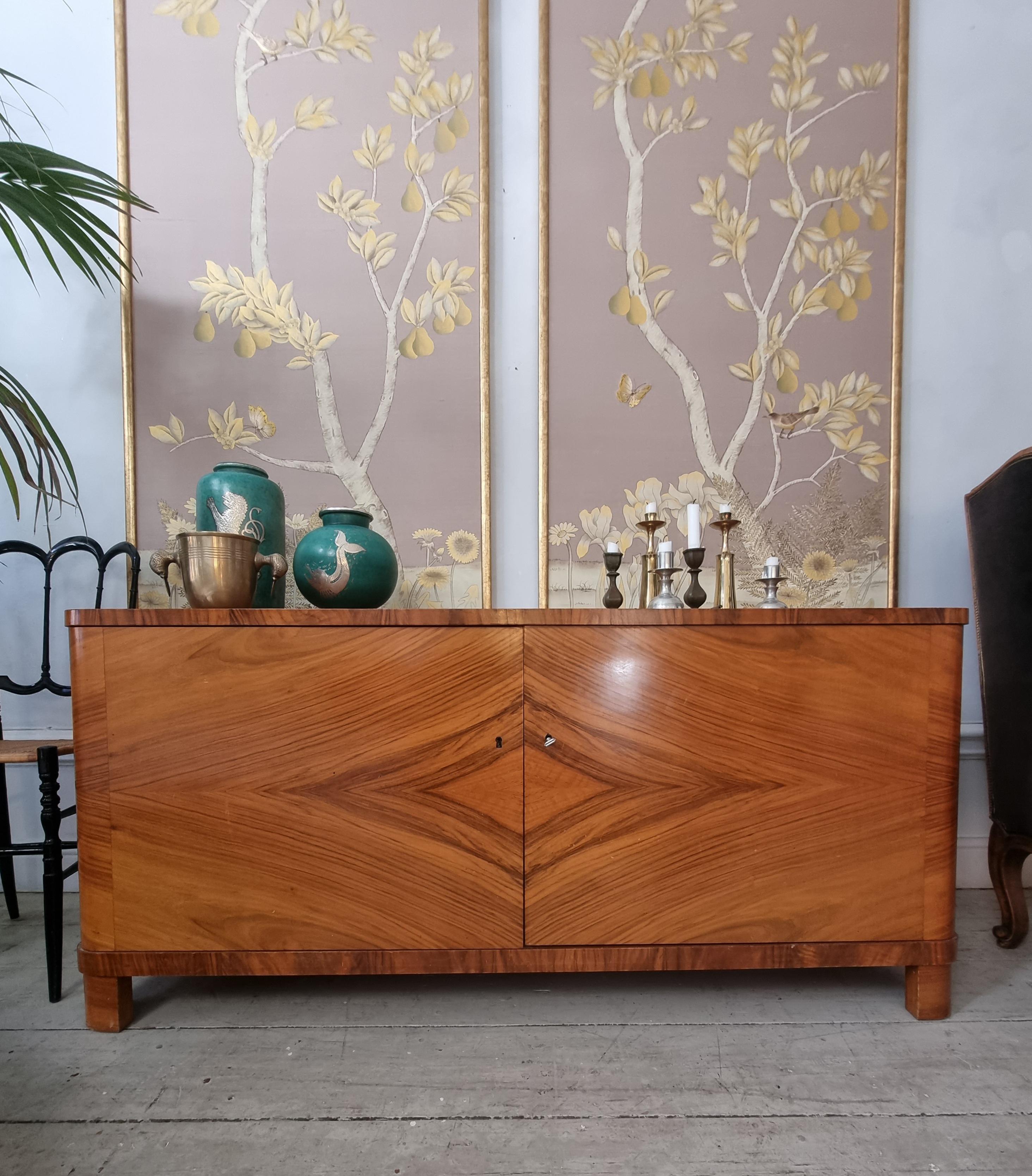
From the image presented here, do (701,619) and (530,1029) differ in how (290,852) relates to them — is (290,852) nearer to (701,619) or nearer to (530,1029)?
(530,1029)

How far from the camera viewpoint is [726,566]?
51.0 inches

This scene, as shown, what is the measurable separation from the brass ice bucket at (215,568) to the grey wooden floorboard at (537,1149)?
30.3 inches

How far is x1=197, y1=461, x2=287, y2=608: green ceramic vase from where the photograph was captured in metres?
1.29

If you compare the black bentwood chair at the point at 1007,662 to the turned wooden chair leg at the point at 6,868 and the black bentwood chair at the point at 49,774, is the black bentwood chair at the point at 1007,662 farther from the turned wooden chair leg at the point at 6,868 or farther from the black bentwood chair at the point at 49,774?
the turned wooden chair leg at the point at 6,868

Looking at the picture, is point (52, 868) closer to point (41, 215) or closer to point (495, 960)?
point (495, 960)

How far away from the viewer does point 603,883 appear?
1.01 metres

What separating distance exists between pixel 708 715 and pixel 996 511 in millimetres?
828

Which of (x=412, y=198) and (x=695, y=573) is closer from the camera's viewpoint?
(x=695, y=573)

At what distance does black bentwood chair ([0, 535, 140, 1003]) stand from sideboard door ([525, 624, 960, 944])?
2.86ft

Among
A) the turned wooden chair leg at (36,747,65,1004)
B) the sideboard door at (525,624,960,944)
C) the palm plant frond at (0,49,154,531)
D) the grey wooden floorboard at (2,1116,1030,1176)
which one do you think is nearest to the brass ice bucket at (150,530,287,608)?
the palm plant frond at (0,49,154,531)

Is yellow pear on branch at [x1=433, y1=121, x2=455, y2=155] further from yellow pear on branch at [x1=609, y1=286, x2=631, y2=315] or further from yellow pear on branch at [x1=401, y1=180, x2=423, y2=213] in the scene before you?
yellow pear on branch at [x1=609, y1=286, x2=631, y2=315]

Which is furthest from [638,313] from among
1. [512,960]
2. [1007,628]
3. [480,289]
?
[512,960]

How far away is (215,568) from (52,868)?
0.64m

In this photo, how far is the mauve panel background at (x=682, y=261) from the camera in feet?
4.93
